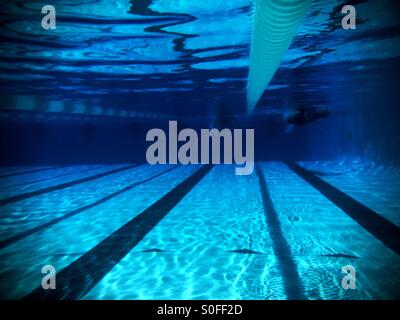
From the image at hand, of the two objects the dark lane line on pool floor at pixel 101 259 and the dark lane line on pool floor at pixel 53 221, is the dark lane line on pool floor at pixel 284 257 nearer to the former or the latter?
the dark lane line on pool floor at pixel 101 259

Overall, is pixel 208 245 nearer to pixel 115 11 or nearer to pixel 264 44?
pixel 264 44

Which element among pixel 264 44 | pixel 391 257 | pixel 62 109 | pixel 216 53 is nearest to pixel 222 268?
pixel 391 257

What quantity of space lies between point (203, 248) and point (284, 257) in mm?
1324

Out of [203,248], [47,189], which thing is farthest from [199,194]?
[47,189]

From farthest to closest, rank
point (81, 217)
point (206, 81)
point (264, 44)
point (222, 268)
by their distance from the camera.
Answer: point (206, 81) < point (81, 217) < point (222, 268) < point (264, 44)

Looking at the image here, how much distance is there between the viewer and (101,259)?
4.96m

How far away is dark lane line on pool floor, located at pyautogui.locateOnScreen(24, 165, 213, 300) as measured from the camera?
12.8ft

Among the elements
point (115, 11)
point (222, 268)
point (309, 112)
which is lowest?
point (222, 268)

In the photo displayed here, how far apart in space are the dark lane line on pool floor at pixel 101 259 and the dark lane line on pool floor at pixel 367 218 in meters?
4.13

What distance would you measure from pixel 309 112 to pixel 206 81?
400 centimetres

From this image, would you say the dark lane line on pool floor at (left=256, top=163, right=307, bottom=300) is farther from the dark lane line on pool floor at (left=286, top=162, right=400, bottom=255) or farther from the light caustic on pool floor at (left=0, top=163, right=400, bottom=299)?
the dark lane line on pool floor at (left=286, top=162, right=400, bottom=255)

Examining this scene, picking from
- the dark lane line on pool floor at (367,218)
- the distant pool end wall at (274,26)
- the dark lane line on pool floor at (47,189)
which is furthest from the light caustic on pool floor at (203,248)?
the distant pool end wall at (274,26)

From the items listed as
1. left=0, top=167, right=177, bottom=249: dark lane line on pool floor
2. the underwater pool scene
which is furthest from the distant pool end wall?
left=0, top=167, right=177, bottom=249: dark lane line on pool floor

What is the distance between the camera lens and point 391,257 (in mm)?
4719
